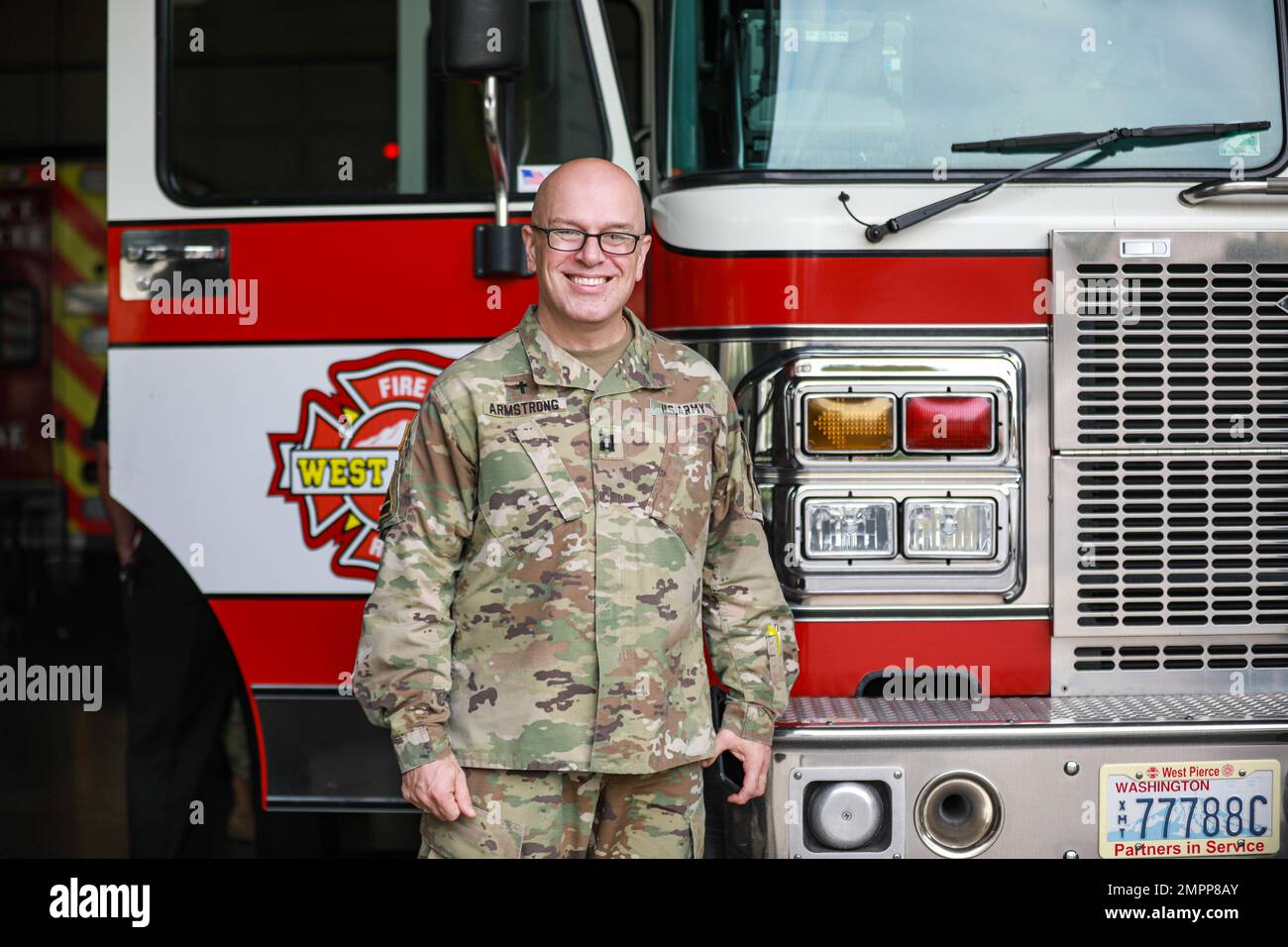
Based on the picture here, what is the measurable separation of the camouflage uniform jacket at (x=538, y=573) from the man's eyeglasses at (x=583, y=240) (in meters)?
0.18

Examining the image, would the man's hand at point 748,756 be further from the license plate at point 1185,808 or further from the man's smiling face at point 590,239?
the man's smiling face at point 590,239

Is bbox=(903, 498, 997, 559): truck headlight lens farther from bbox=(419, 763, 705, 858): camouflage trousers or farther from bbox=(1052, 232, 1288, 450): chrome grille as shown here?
bbox=(419, 763, 705, 858): camouflage trousers

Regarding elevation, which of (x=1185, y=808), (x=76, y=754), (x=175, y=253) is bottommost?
(x=76, y=754)

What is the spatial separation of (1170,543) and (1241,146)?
0.91 meters

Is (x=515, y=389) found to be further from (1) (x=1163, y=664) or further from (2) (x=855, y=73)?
(1) (x=1163, y=664)

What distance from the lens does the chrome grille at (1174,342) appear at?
2.98m

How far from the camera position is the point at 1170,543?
3.02m

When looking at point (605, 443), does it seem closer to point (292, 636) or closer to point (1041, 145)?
point (1041, 145)

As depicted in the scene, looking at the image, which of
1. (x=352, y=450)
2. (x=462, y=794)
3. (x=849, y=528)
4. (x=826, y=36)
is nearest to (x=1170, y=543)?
(x=849, y=528)

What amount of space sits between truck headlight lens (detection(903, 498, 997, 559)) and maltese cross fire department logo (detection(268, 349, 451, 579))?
4.08 ft

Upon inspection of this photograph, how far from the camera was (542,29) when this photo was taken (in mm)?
3381

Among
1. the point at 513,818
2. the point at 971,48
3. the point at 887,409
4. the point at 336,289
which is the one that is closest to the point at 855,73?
the point at 971,48

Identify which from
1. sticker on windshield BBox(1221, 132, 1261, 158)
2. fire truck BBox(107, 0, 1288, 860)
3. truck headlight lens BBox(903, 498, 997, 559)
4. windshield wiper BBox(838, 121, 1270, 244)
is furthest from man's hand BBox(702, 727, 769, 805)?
sticker on windshield BBox(1221, 132, 1261, 158)

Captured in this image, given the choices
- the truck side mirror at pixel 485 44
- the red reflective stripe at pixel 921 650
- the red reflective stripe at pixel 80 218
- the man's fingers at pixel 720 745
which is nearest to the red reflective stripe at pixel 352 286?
the truck side mirror at pixel 485 44
